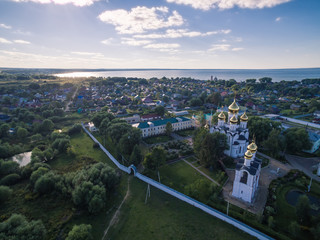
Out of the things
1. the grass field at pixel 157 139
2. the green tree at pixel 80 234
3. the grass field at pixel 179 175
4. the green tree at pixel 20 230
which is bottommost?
the grass field at pixel 157 139

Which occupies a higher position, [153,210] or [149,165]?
[149,165]

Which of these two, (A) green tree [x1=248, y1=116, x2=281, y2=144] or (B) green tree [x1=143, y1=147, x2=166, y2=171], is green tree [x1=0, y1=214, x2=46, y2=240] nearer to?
(B) green tree [x1=143, y1=147, x2=166, y2=171]

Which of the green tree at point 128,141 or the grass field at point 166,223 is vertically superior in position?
the green tree at point 128,141

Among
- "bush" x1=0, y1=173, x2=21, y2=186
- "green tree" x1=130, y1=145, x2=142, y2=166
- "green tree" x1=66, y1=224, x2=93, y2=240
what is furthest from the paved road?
"bush" x1=0, y1=173, x2=21, y2=186

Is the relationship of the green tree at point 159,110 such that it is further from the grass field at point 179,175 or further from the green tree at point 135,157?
the green tree at point 135,157

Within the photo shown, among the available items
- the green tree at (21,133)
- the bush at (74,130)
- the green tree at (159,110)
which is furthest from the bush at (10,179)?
the green tree at (159,110)

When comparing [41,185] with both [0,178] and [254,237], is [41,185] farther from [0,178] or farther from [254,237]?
[254,237]

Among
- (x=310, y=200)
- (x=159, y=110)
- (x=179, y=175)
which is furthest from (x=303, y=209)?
Answer: (x=159, y=110)

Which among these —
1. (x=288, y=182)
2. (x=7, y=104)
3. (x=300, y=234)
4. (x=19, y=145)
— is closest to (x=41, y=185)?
(x=19, y=145)
